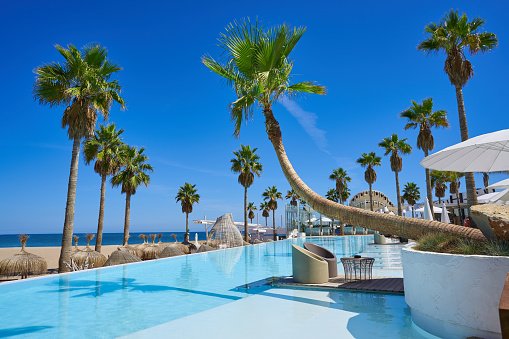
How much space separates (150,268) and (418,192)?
46.5 metres

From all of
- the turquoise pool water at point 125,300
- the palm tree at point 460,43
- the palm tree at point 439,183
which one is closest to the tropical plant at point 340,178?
the palm tree at point 439,183

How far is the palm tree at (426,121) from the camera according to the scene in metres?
22.6

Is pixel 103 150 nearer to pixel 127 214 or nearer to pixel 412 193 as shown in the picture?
pixel 127 214

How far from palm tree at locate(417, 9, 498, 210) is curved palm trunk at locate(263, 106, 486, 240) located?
10.1 metres

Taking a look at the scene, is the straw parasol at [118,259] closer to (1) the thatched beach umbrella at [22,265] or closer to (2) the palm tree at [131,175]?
(1) the thatched beach umbrella at [22,265]

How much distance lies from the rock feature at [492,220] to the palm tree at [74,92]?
1399 cm

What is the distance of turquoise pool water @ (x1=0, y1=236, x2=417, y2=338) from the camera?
5211 mm

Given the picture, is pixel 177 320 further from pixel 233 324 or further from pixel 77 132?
pixel 77 132

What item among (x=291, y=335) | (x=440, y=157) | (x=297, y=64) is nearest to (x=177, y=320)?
(x=291, y=335)

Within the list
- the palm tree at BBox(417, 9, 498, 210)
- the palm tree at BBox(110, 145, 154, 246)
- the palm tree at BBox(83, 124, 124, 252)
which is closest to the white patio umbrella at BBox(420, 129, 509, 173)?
the palm tree at BBox(417, 9, 498, 210)

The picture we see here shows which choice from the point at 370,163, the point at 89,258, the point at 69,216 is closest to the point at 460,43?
the point at 69,216

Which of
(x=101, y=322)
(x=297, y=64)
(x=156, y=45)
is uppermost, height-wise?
(x=156, y=45)

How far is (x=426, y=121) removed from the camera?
22969 mm

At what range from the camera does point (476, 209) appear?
423 centimetres
